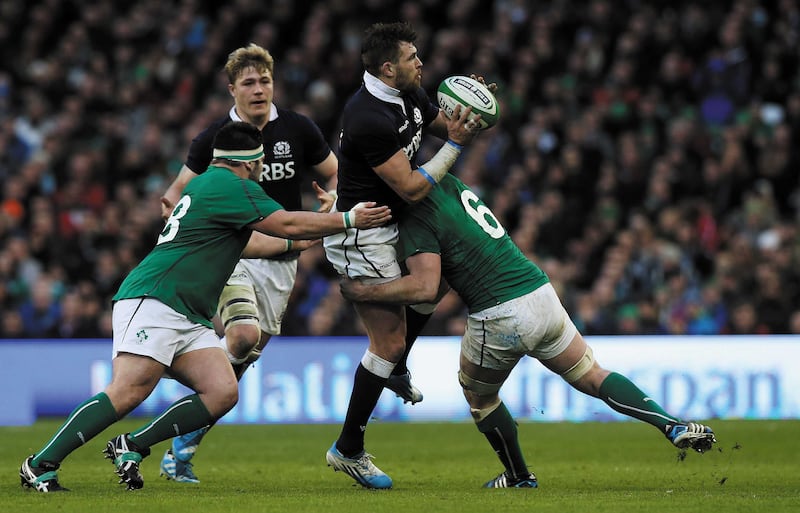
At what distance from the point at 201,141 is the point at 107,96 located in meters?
12.0

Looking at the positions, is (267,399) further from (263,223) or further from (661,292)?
(263,223)

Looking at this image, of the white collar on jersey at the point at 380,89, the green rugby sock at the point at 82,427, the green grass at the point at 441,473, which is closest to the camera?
the green grass at the point at 441,473

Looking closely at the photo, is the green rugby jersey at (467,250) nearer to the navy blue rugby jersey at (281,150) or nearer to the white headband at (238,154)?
the white headband at (238,154)

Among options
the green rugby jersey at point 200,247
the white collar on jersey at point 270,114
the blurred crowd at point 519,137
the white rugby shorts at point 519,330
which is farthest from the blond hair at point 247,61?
the blurred crowd at point 519,137

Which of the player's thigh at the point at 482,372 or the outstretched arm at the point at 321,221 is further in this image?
the player's thigh at the point at 482,372

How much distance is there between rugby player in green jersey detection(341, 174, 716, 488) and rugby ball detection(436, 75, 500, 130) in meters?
0.52

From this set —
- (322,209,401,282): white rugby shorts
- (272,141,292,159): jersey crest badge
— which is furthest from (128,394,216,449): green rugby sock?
(272,141,292,159): jersey crest badge

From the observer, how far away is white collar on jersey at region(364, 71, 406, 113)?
327 inches

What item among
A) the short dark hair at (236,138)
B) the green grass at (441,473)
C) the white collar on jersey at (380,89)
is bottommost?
the green grass at (441,473)

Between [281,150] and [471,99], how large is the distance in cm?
186

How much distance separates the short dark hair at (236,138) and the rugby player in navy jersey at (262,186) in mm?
1189

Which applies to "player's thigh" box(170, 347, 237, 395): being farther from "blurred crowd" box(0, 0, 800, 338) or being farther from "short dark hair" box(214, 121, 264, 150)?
"blurred crowd" box(0, 0, 800, 338)

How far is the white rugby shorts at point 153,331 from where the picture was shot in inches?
303

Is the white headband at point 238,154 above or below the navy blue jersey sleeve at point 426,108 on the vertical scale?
below
